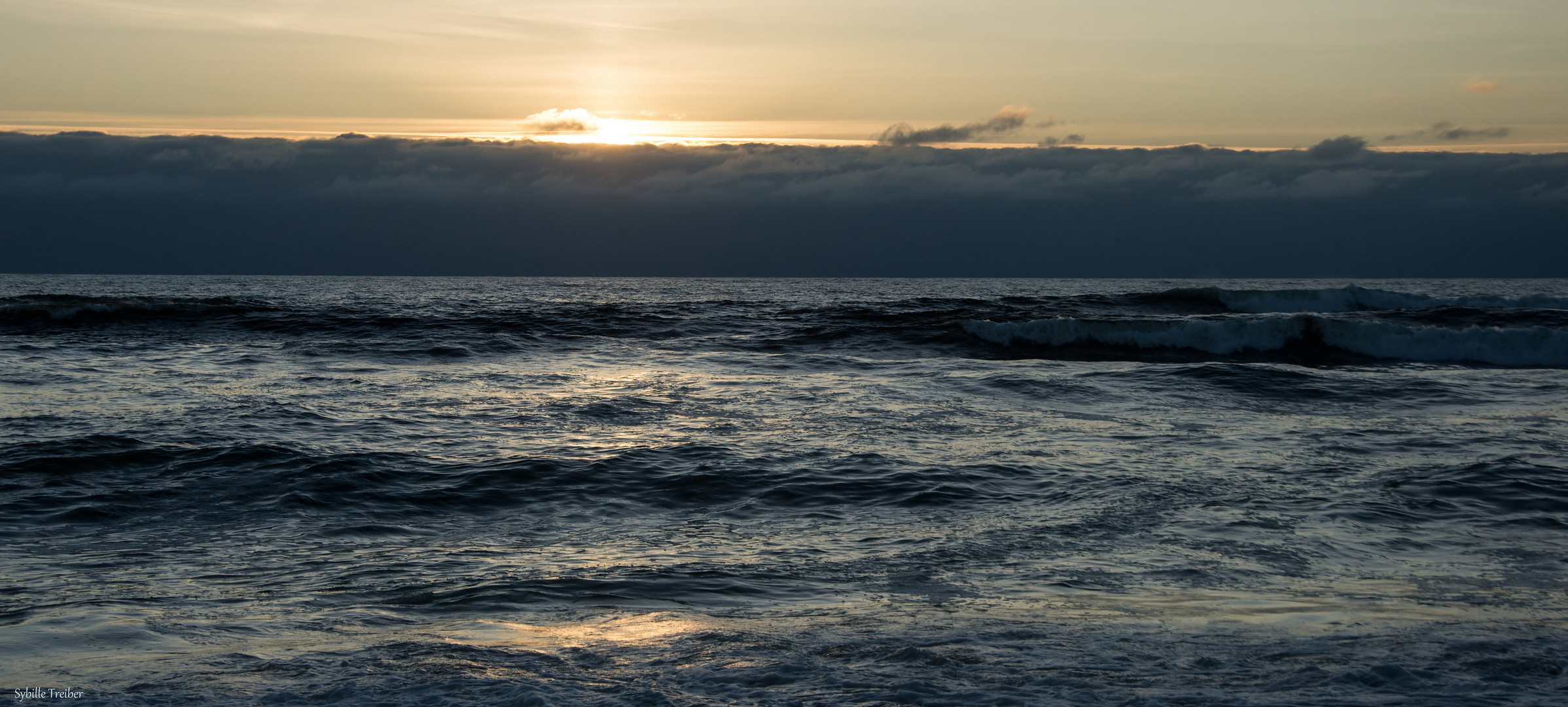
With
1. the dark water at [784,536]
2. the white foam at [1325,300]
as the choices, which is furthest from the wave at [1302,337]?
the white foam at [1325,300]

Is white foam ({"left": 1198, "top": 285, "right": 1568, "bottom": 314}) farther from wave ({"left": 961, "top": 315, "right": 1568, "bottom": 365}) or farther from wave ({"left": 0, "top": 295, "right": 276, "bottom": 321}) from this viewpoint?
wave ({"left": 0, "top": 295, "right": 276, "bottom": 321})

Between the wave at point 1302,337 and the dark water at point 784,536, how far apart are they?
15.4 feet

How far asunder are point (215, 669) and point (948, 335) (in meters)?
23.4

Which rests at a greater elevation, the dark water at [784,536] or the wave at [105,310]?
the dark water at [784,536]

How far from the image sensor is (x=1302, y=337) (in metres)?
25.2

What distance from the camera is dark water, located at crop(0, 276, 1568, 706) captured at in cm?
428

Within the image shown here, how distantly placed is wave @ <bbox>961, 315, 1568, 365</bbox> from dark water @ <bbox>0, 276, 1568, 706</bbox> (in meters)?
4.68

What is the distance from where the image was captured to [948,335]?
2645cm

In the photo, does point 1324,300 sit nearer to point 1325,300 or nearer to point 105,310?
point 1325,300

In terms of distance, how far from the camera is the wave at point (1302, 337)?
2223 cm

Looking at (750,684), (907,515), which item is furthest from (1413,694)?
(907,515)

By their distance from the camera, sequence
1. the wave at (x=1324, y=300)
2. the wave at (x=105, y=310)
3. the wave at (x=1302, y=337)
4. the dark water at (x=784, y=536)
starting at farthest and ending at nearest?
the wave at (x=1324, y=300), the wave at (x=105, y=310), the wave at (x=1302, y=337), the dark water at (x=784, y=536)

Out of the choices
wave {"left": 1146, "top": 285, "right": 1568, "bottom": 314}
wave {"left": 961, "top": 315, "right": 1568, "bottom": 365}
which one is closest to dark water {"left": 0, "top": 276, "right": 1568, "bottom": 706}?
wave {"left": 961, "top": 315, "right": 1568, "bottom": 365}

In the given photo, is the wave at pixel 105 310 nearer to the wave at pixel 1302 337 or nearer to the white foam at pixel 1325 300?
the wave at pixel 1302 337
